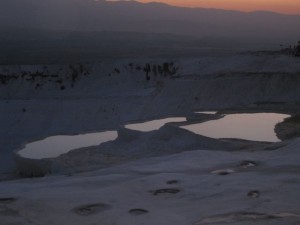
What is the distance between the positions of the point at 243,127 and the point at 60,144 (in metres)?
4.83

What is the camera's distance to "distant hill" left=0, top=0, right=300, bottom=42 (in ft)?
500

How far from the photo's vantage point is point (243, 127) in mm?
14203

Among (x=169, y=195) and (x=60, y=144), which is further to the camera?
(x=60, y=144)

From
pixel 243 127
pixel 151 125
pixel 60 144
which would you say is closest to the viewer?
pixel 243 127

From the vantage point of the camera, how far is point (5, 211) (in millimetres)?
6316

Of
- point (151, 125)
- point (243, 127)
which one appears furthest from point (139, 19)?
point (243, 127)

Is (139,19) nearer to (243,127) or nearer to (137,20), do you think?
(137,20)

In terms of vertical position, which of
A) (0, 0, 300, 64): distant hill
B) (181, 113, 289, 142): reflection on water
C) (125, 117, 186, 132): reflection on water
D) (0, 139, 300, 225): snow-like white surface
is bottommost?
(125, 117, 186, 132): reflection on water

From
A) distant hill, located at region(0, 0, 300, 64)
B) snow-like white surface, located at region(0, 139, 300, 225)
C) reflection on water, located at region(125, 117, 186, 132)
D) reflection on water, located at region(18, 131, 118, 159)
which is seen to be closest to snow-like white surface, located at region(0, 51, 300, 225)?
snow-like white surface, located at region(0, 139, 300, 225)

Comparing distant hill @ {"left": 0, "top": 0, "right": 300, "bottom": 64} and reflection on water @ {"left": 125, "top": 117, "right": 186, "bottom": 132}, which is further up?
distant hill @ {"left": 0, "top": 0, "right": 300, "bottom": 64}

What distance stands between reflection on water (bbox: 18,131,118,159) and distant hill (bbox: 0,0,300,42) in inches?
4939

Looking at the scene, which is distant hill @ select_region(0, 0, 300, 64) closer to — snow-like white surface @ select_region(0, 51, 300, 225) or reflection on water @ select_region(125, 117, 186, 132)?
snow-like white surface @ select_region(0, 51, 300, 225)

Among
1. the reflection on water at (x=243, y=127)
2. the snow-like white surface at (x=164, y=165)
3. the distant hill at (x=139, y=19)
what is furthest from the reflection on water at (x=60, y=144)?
the distant hill at (x=139, y=19)

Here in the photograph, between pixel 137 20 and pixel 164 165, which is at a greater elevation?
pixel 137 20
